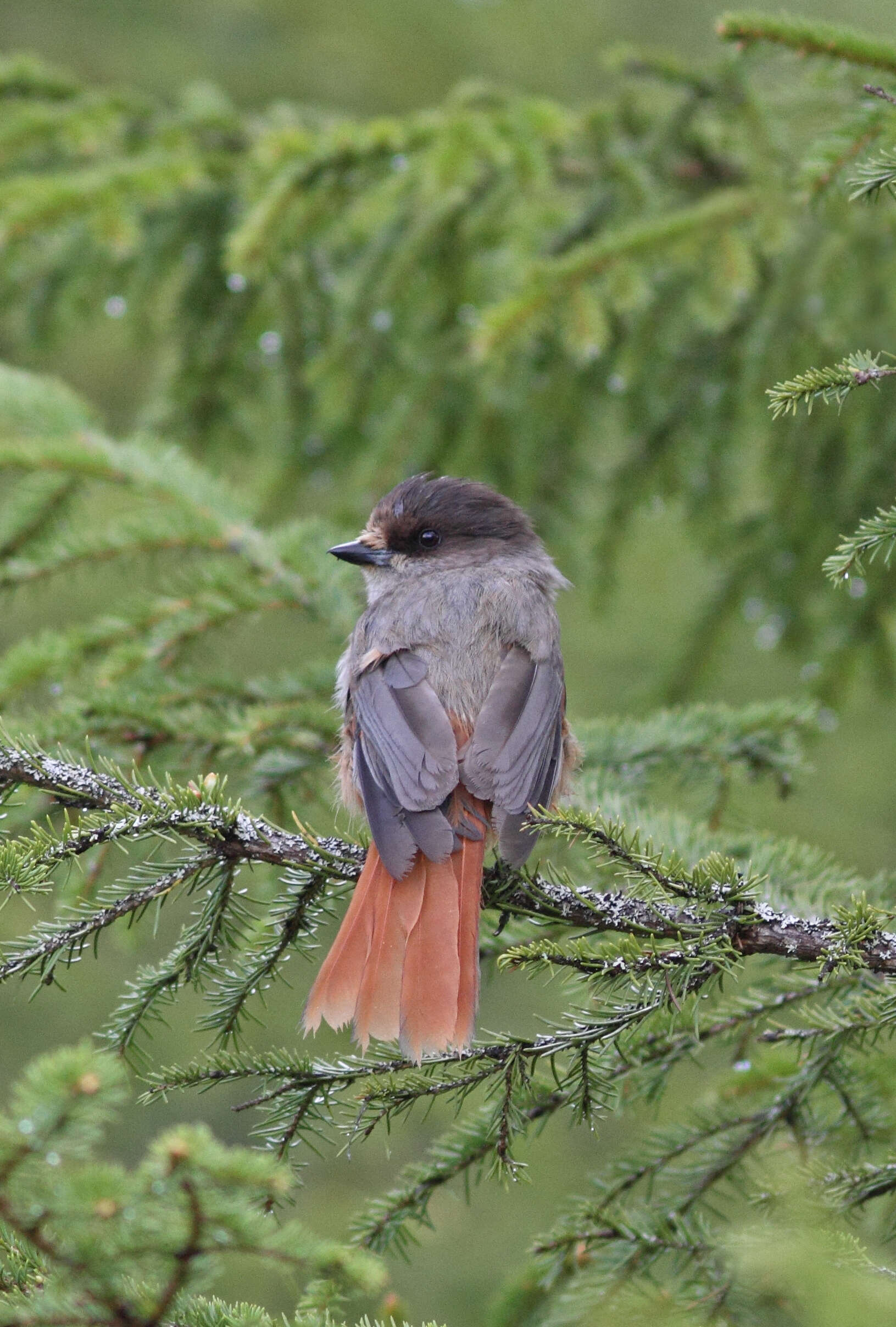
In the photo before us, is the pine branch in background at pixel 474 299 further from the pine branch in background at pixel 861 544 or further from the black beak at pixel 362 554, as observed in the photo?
the pine branch in background at pixel 861 544

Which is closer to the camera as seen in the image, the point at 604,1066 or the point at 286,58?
the point at 604,1066

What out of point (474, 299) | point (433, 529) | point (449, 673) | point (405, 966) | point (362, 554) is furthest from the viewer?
point (474, 299)

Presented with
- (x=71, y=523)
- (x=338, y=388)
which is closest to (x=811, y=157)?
(x=338, y=388)

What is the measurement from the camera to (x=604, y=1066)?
218 centimetres

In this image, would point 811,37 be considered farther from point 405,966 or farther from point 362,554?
point 405,966

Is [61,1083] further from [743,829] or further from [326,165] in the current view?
[326,165]

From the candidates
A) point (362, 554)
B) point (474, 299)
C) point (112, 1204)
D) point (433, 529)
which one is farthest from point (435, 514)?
point (112, 1204)

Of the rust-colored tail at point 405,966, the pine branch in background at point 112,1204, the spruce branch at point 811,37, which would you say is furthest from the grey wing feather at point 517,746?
the spruce branch at point 811,37

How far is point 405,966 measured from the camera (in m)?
2.09

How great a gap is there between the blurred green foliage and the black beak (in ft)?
0.65

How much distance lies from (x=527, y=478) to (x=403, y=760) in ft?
6.06

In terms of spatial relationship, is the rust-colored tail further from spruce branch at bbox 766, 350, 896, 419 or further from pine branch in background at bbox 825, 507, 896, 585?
spruce branch at bbox 766, 350, 896, 419

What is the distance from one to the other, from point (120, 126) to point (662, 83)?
5.67ft

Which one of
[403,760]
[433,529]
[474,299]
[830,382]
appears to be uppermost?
[474,299]
